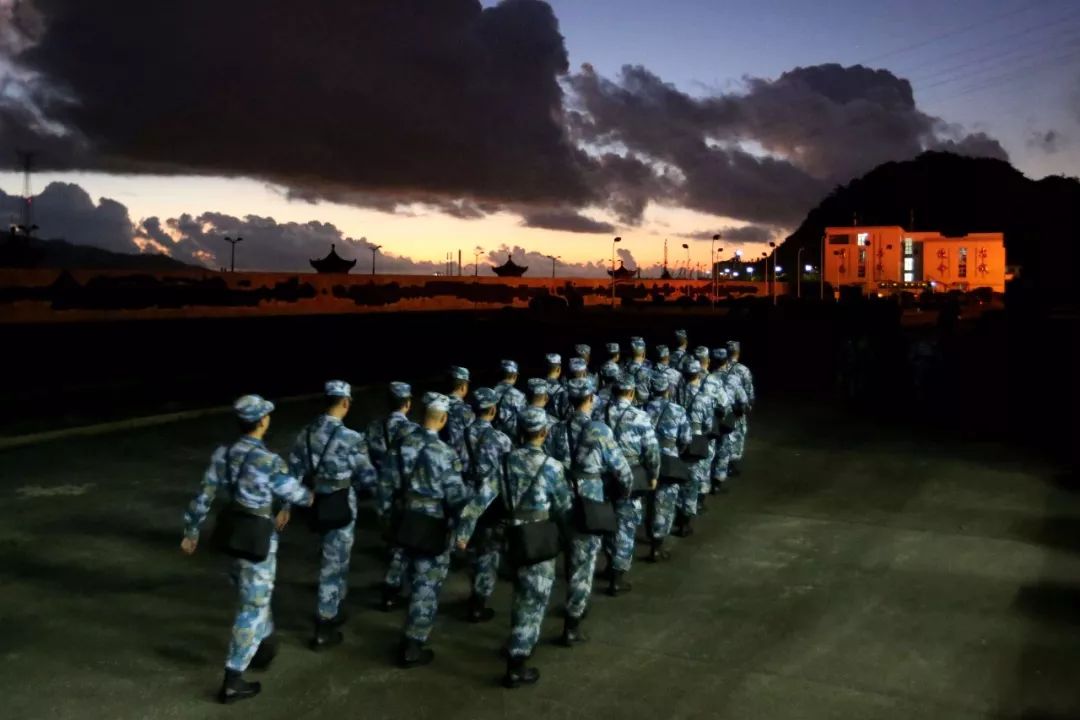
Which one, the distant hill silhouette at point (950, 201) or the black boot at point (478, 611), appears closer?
the black boot at point (478, 611)

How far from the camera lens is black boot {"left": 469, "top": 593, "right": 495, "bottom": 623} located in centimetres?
780

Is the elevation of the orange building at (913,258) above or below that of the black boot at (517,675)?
above

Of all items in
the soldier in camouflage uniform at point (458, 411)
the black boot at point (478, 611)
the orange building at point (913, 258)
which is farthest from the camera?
the orange building at point (913, 258)

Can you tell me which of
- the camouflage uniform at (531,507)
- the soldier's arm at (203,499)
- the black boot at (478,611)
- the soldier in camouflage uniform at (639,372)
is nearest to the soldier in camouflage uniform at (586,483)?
the camouflage uniform at (531,507)

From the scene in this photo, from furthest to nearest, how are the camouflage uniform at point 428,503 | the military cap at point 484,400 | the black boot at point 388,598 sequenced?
the military cap at point 484,400
the black boot at point 388,598
the camouflage uniform at point 428,503

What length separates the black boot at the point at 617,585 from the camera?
27.9ft

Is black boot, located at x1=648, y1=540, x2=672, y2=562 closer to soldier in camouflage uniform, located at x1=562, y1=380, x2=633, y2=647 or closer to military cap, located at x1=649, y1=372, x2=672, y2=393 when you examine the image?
military cap, located at x1=649, y1=372, x2=672, y2=393

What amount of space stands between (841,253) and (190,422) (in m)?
82.0

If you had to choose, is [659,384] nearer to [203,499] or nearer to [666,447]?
[666,447]

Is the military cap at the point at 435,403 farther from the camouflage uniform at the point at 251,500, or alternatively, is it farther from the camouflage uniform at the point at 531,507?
the camouflage uniform at the point at 251,500

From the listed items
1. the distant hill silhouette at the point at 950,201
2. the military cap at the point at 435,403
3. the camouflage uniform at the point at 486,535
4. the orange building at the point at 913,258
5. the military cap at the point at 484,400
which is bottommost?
the camouflage uniform at the point at 486,535

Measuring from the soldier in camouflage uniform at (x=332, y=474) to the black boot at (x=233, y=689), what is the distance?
3.15 ft

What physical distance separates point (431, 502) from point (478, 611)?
1.69m

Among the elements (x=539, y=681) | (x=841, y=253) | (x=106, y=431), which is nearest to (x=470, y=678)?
(x=539, y=681)
